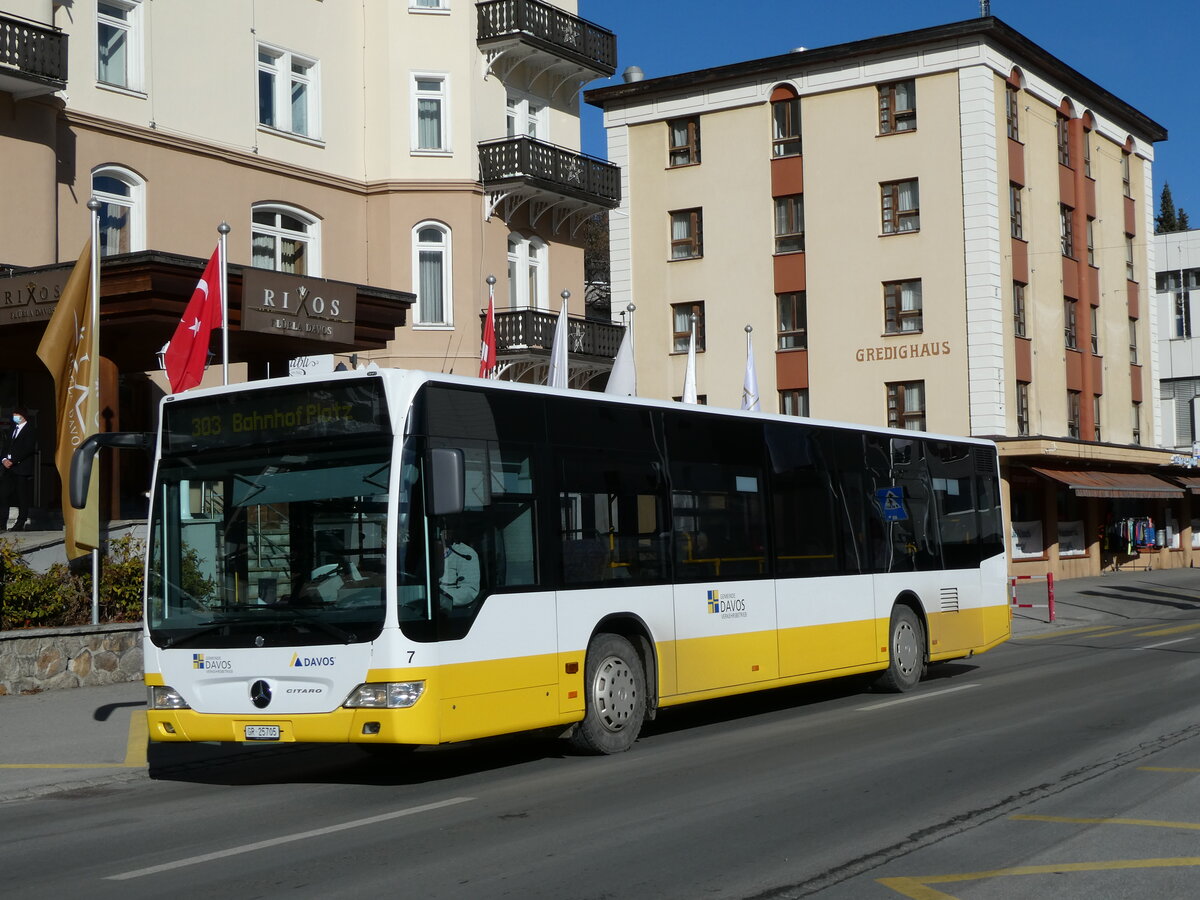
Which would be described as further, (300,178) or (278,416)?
(300,178)

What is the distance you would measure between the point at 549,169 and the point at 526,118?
1854mm

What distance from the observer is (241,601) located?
34.3 feet

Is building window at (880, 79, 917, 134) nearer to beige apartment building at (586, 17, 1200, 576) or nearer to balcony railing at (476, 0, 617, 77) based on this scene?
beige apartment building at (586, 17, 1200, 576)

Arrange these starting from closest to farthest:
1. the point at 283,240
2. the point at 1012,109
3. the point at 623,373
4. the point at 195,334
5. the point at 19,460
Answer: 1. the point at 195,334
2. the point at 19,460
3. the point at 623,373
4. the point at 283,240
5. the point at 1012,109

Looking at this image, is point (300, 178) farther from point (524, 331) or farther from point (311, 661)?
point (311, 661)

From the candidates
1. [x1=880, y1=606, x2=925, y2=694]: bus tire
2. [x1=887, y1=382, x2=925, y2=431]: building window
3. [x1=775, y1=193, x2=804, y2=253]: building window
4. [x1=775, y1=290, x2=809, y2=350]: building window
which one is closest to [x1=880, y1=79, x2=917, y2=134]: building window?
[x1=775, y1=193, x2=804, y2=253]: building window

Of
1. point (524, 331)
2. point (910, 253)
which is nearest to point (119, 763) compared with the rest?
point (524, 331)

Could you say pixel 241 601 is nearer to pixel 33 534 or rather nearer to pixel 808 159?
pixel 33 534

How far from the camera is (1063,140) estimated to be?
47875 mm

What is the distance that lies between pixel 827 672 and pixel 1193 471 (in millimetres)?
42747

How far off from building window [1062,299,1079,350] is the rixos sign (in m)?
29.6

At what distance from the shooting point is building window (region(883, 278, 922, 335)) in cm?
A: 4309

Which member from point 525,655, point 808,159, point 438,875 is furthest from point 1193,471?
point 438,875

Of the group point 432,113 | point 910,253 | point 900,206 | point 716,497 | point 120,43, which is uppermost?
point 900,206
